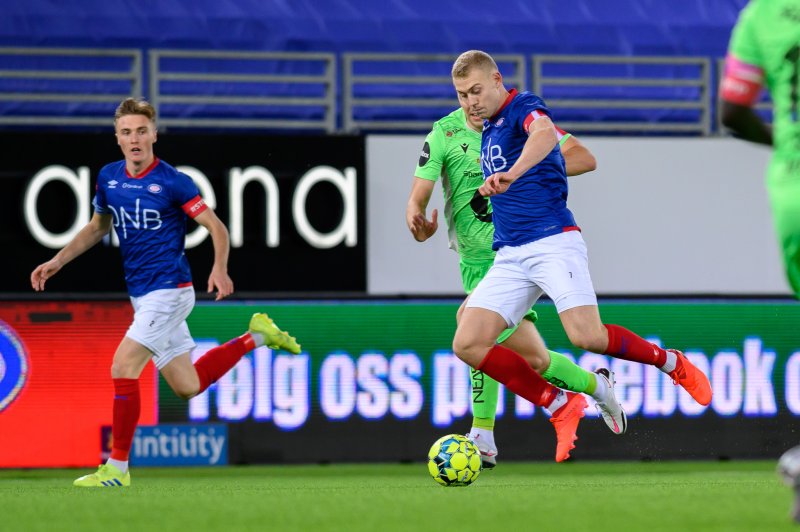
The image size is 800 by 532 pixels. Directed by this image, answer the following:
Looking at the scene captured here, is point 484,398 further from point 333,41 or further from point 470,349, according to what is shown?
point 333,41

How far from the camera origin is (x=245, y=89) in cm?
1519

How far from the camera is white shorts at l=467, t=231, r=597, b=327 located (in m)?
7.05

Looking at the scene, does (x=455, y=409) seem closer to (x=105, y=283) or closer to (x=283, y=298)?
(x=283, y=298)

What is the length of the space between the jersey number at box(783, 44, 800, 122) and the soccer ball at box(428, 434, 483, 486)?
118 inches

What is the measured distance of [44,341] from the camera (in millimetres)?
11102

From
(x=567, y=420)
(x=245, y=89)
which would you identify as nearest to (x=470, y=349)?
(x=567, y=420)

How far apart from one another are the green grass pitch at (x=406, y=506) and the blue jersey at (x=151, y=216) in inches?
42.9

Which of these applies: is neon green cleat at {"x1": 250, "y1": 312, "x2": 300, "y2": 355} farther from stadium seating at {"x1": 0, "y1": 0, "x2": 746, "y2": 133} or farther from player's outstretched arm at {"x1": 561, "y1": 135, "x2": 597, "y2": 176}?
stadium seating at {"x1": 0, "y1": 0, "x2": 746, "y2": 133}

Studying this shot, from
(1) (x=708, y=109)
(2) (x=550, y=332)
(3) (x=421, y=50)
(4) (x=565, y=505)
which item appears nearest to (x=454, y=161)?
(4) (x=565, y=505)

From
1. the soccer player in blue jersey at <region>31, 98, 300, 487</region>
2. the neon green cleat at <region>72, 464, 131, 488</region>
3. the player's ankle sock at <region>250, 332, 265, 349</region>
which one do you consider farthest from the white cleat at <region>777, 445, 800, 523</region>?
the player's ankle sock at <region>250, 332, 265, 349</region>

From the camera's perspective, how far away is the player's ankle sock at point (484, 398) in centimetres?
809

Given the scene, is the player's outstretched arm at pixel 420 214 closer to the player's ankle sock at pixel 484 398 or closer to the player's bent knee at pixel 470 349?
the player's bent knee at pixel 470 349

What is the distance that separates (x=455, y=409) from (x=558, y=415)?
3.95m

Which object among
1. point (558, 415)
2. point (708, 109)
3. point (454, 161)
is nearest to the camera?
point (558, 415)
